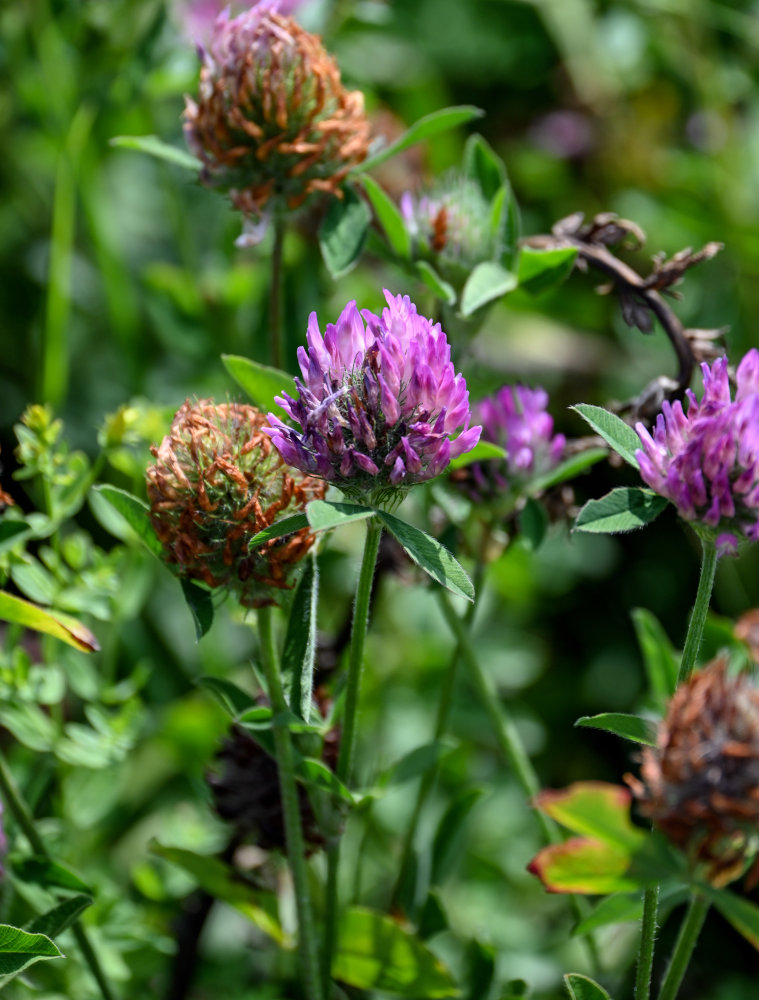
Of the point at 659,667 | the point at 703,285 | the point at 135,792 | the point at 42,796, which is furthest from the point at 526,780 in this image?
the point at 703,285

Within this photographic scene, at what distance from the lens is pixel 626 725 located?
85cm

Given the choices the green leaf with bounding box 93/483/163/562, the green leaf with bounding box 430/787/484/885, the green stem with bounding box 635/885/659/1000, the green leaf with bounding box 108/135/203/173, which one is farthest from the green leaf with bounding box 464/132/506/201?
the green stem with bounding box 635/885/659/1000

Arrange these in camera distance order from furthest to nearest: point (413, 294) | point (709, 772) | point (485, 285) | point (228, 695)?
1. point (413, 294)
2. point (485, 285)
3. point (228, 695)
4. point (709, 772)

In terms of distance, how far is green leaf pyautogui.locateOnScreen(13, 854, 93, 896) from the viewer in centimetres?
105

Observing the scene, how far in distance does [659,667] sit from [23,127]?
6.14 ft

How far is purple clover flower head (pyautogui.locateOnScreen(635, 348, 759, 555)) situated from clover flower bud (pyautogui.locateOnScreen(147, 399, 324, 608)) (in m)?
0.29

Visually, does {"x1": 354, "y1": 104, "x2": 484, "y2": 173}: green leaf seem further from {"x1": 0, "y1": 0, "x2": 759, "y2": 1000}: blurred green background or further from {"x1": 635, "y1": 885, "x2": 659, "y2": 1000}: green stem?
{"x1": 635, "y1": 885, "x2": 659, "y2": 1000}: green stem

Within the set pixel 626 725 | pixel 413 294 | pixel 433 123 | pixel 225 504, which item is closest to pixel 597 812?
pixel 626 725

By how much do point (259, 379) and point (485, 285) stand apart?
0.80ft

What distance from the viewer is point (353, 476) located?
2.86 ft

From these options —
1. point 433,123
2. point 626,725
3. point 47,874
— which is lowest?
point 47,874

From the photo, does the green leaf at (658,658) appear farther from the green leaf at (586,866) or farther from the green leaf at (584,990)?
the green leaf at (586,866)

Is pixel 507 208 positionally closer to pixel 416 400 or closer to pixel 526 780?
pixel 416 400

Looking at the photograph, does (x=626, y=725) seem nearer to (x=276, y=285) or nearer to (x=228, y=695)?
(x=228, y=695)
